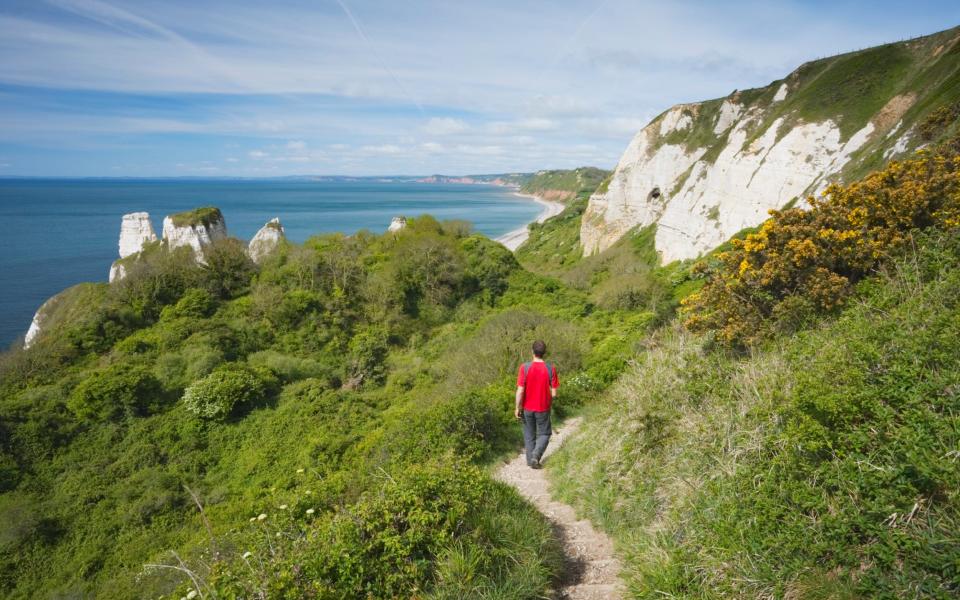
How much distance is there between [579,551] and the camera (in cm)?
521

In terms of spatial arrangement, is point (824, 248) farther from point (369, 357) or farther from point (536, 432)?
point (369, 357)

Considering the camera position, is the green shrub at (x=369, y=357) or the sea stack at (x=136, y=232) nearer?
the green shrub at (x=369, y=357)

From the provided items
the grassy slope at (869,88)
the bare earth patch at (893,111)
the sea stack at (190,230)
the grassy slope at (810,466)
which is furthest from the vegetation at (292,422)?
the bare earth patch at (893,111)

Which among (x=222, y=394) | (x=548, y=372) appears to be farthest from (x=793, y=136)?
(x=222, y=394)

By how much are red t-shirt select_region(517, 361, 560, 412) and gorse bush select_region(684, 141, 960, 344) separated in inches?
120

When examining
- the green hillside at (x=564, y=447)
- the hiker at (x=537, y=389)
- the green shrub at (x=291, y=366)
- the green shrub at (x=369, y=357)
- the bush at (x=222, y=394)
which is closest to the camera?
the green hillside at (x=564, y=447)

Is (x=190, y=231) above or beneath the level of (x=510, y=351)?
above

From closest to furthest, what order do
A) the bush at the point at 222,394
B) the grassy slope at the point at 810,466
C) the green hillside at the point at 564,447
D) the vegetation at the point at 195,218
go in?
the grassy slope at the point at 810,466, the green hillside at the point at 564,447, the bush at the point at 222,394, the vegetation at the point at 195,218

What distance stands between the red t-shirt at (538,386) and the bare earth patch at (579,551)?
1246 mm

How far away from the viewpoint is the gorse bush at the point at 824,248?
731 cm

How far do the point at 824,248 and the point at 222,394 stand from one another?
19.0 meters

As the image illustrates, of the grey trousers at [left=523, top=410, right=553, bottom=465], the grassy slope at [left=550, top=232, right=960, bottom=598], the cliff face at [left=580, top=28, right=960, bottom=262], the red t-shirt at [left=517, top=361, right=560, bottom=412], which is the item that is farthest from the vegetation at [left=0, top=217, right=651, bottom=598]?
the cliff face at [left=580, top=28, right=960, bottom=262]

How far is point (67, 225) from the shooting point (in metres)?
107

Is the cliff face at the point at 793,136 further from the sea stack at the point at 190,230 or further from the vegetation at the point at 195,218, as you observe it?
the vegetation at the point at 195,218
